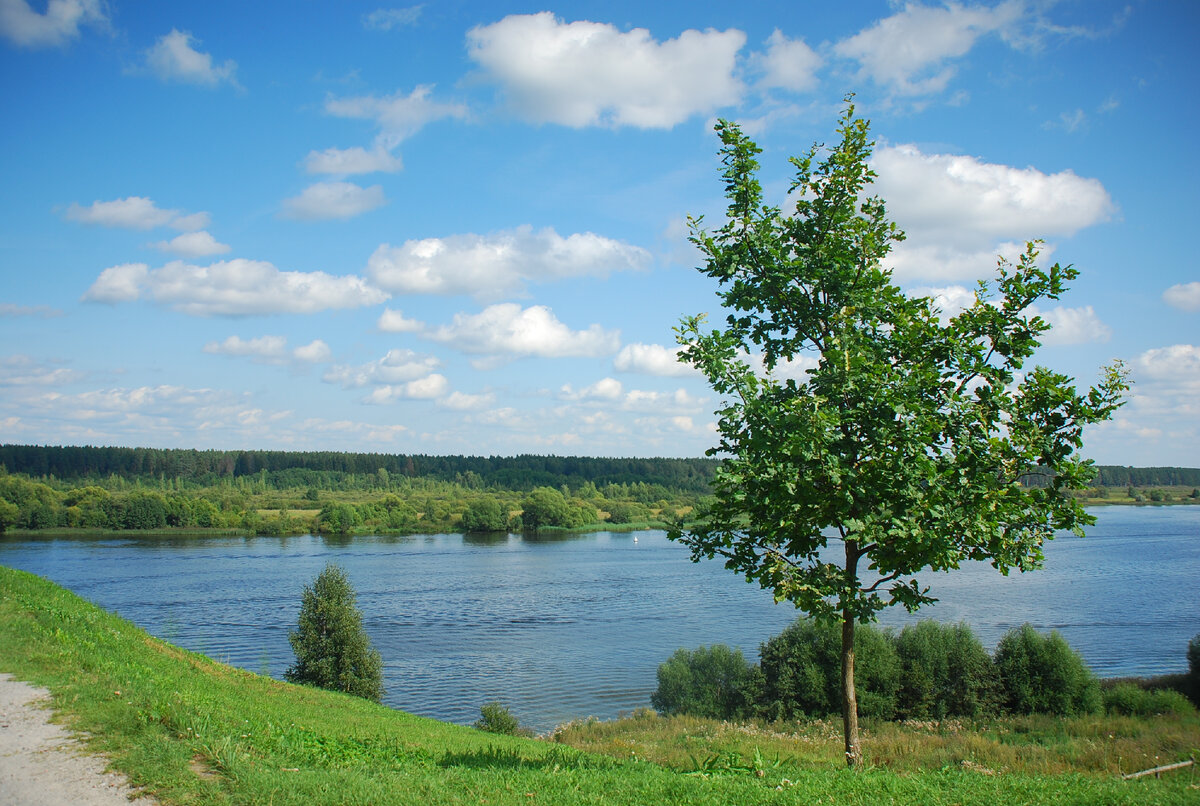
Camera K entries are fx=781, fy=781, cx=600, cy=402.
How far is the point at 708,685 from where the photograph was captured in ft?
105

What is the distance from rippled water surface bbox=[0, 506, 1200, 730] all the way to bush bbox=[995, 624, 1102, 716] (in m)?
6.16

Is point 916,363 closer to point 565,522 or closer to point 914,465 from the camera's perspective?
point 914,465

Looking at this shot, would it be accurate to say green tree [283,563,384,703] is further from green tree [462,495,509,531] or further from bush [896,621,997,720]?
green tree [462,495,509,531]

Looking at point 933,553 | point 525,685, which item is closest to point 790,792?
point 933,553

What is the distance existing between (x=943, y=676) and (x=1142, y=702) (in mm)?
6681

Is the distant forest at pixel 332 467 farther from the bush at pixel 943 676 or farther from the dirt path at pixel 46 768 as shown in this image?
the dirt path at pixel 46 768

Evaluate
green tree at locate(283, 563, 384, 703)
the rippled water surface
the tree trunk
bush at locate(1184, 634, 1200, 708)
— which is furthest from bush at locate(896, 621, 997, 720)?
the tree trunk

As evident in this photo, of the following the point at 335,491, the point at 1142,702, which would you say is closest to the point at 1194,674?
the point at 1142,702

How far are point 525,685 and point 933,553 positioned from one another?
29571 mm

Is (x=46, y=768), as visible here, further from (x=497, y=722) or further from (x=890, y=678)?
(x=890, y=678)

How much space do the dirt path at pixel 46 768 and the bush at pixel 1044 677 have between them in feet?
106

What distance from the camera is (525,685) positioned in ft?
112

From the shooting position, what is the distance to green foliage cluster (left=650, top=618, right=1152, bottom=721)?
3075 cm

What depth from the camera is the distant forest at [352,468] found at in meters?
135
